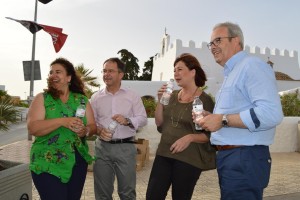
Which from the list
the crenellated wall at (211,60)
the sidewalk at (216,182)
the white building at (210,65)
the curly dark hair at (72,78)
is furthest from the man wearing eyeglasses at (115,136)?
the crenellated wall at (211,60)

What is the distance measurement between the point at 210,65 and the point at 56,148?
114ft

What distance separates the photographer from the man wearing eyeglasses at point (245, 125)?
2.40 m

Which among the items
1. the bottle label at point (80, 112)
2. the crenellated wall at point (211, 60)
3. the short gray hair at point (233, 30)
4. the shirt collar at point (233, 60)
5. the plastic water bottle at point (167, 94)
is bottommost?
the bottle label at point (80, 112)

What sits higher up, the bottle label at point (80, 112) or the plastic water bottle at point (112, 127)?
the bottle label at point (80, 112)

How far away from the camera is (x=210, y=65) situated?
37.3 meters

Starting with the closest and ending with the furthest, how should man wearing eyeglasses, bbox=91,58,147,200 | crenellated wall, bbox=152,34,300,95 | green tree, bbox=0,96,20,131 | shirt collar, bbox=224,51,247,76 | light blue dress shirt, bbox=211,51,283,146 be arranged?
1. light blue dress shirt, bbox=211,51,283,146
2. shirt collar, bbox=224,51,247,76
3. man wearing eyeglasses, bbox=91,58,147,200
4. green tree, bbox=0,96,20,131
5. crenellated wall, bbox=152,34,300,95

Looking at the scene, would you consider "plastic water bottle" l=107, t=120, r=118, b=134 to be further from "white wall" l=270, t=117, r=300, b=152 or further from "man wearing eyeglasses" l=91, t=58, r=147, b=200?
"white wall" l=270, t=117, r=300, b=152

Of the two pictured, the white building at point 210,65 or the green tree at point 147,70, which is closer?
the white building at point 210,65

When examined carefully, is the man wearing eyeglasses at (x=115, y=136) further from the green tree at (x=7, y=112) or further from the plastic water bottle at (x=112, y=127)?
the green tree at (x=7, y=112)

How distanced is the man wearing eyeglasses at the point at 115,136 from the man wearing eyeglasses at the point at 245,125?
5.11 ft

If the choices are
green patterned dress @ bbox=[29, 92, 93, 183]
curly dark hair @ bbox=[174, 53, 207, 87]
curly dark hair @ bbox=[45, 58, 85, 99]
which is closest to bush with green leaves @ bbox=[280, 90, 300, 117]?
curly dark hair @ bbox=[174, 53, 207, 87]

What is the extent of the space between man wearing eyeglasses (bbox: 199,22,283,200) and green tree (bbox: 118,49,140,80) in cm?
5802

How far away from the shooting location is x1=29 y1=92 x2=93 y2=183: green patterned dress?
10.8ft

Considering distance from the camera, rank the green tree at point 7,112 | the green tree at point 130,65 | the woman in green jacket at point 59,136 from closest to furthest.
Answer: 1. the woman in green jacket at point 59,136
2. the green tree at point 7,112
3. the green tree at point 130,65
